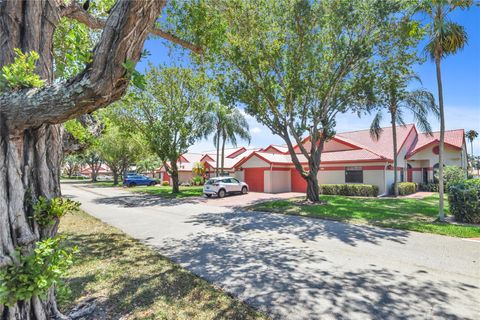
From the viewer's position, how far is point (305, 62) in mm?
14773

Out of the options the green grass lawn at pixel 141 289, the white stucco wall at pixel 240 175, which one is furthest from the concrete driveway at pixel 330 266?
the white stucco wall at pixel 240 175

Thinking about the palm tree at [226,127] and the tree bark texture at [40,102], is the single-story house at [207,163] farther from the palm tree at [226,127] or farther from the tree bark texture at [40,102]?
the tree bark texture at [40,102]

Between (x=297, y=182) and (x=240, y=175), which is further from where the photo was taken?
(x=240, y=175)

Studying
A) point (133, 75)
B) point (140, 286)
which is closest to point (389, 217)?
point (140, 286)

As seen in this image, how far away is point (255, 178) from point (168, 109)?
1116cm

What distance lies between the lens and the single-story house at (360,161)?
77.9ft

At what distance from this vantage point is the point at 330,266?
6219mm

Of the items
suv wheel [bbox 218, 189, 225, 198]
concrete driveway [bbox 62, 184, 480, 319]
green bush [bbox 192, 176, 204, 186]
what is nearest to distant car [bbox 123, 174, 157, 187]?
green bush [bbox 192, 176, 204, 186]

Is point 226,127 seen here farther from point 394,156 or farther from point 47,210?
point 47,210

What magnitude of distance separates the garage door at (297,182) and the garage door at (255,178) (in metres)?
3.45

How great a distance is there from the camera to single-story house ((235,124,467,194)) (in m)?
23.7

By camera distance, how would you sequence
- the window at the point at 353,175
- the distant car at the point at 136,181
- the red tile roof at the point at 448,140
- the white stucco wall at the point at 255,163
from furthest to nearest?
the distant car at the point at 136,181
the white stucco wall at the point at 255,163
the red tile roof at the point at 448,140
the window at the point at 353,175

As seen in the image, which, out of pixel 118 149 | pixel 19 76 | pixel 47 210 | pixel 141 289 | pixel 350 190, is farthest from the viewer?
pixel 118 149

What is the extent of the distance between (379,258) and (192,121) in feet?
67.4
